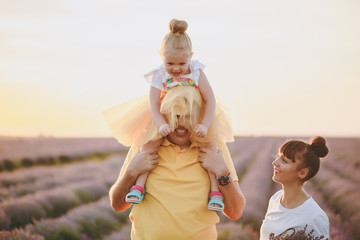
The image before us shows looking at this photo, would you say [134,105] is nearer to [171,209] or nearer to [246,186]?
[171,209]

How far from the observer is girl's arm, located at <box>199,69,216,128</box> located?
277 cm

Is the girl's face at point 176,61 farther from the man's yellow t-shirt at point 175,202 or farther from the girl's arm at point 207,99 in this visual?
the man's yellow t-shirt at point 175,202

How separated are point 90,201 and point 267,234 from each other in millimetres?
5750

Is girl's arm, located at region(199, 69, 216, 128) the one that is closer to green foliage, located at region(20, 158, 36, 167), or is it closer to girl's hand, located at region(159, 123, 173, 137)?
girl's hand, located at region(159, 123, 173, 137)

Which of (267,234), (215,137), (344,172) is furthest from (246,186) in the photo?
(215,137)

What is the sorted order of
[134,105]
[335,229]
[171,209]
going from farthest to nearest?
[335,229] < [134,105] < [171,209]

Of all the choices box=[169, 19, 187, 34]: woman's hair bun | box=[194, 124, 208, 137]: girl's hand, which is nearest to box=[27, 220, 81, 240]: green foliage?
box=[194, 124, 208, 137]: girl's hand

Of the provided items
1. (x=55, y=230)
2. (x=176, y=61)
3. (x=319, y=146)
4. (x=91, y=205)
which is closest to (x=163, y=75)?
(x=176, y=61)

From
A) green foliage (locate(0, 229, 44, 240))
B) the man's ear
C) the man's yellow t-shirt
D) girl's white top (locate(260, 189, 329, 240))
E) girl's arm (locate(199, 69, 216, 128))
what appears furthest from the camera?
green foliage (locate(0, 229, 44, 240))

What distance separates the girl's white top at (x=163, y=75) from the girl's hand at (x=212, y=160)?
1.42ft

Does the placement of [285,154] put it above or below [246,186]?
above

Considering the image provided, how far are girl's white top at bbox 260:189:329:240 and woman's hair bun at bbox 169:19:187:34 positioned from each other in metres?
1.50

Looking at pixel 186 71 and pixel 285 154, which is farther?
pixel 285 154

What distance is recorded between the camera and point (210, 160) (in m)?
2.75
